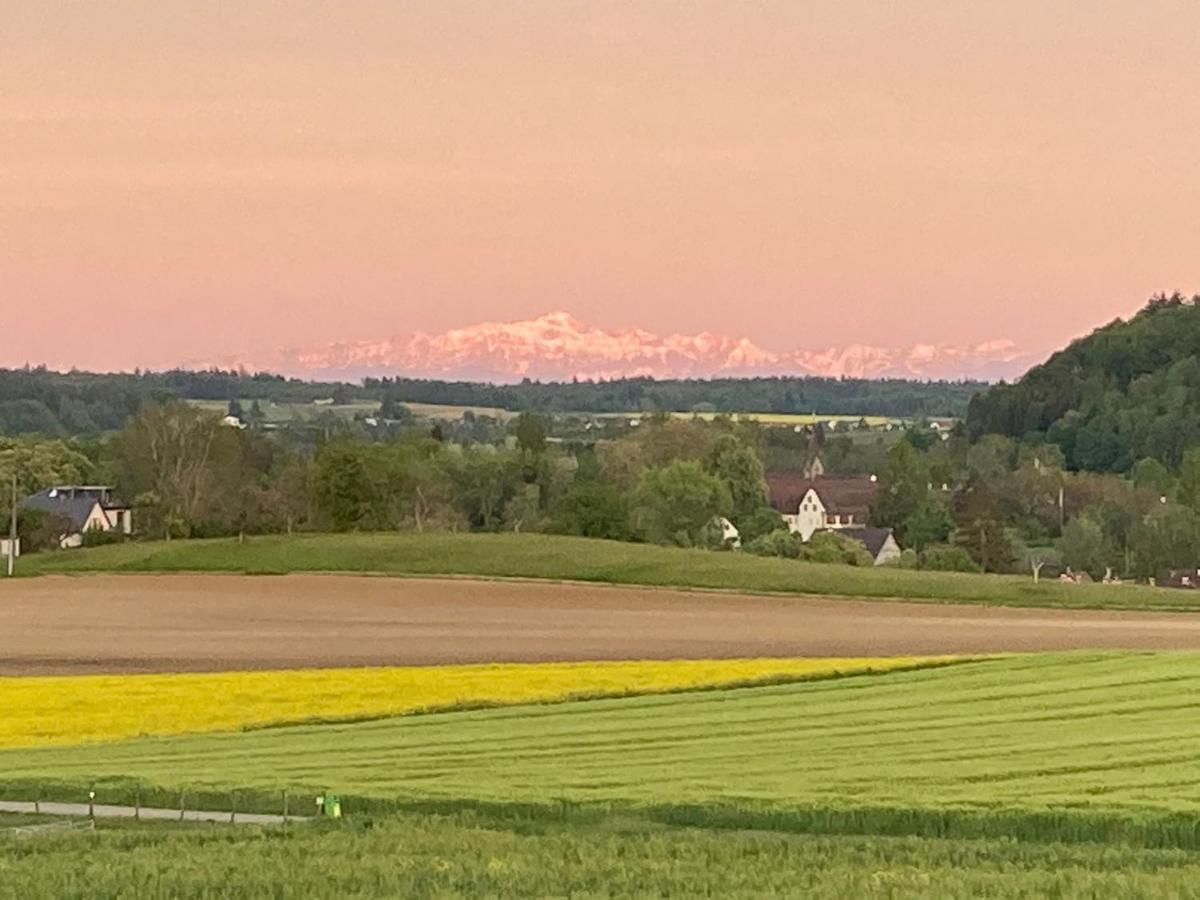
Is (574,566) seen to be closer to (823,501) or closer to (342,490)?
(342,490)

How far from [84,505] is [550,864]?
392ft

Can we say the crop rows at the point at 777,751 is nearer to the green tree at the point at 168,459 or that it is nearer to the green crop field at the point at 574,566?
the green crop field at the point at 574,566

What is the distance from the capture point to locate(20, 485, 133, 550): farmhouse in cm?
13150

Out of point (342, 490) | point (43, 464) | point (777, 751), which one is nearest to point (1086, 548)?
point (342, 490)

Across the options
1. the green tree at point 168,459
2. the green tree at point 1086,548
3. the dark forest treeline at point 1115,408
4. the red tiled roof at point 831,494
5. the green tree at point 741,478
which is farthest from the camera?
the dark forest treeline at point 1115,408

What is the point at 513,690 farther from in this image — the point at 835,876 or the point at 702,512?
the point at 702,512

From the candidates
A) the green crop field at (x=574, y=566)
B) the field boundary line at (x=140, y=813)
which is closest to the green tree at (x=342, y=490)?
the green crop field at (x=574, y=566)

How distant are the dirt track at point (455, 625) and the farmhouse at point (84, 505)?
138ft

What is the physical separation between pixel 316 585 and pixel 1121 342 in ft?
420

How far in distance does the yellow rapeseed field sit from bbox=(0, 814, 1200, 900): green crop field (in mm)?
14836

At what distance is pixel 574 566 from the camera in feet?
299

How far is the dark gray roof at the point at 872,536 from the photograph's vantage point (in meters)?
139

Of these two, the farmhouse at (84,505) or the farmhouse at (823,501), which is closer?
the farmhouse at (84,505)

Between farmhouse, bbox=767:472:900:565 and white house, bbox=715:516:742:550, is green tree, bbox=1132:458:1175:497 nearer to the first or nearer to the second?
farmhouse, bbox=767:472:900:565
